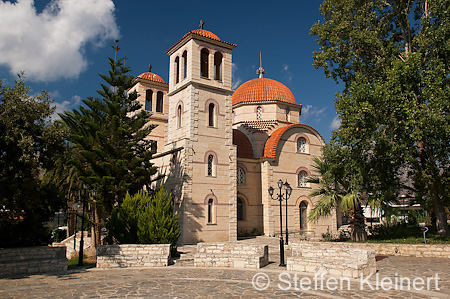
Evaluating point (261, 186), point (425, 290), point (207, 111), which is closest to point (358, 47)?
point (207, 111)

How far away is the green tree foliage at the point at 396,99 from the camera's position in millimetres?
13742

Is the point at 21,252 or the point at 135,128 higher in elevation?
the point at 135,128

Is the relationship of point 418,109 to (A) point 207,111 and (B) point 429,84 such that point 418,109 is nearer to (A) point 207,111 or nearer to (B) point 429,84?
(B) point 429,84

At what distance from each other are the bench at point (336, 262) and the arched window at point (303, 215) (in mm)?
12645

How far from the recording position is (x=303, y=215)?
24.9 metres

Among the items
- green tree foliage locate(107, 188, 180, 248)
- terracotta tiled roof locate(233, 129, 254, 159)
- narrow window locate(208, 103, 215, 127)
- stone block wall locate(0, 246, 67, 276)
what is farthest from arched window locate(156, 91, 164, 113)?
stone block wall locate(0, 246, 67, 276)

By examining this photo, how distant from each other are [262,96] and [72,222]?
698 inches

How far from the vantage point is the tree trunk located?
53.8 ft

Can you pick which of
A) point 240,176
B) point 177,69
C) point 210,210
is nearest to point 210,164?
point 210,210

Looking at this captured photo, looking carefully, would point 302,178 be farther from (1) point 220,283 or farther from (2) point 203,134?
(1) point 220,283

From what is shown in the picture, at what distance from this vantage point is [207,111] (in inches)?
812

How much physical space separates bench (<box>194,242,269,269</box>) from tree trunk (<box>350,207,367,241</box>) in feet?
21.2

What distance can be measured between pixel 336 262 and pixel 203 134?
12.1 m

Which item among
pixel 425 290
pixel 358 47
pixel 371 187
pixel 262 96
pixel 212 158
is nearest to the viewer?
pixel 425 290
